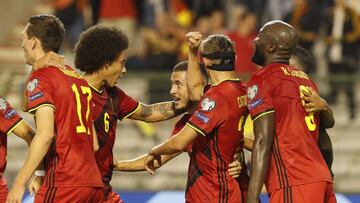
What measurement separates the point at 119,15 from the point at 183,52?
3.53 feet

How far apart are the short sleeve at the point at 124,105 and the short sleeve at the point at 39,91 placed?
0.98 m

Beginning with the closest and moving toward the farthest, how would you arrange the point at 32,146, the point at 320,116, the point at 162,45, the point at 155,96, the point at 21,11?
the point at 32,146
the point at 320,116
the point at 155,96
the point at 162,45
the point at 21,11

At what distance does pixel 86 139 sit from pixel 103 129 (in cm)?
44

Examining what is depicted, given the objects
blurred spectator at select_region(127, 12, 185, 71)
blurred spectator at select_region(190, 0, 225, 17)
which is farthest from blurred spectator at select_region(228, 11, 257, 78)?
blurred spectator at select_region(127, 12, 185, 71)

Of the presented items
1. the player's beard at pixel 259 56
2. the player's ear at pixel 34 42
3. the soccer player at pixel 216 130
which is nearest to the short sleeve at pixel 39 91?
the player's ear at pixel 34 42

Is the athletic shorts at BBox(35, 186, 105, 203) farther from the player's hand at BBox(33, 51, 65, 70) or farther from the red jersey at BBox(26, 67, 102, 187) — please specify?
the player's hand at BBox(33, 51, 65, 70)

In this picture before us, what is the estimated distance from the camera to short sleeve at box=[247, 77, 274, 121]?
603cm

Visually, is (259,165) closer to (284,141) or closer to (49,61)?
(284,141)

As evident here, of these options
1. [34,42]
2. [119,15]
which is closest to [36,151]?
[34,42]

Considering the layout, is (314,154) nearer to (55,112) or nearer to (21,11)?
(55,112)

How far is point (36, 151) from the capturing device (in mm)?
5887

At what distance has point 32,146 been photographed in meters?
5.90

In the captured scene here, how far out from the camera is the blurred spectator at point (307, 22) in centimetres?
1235

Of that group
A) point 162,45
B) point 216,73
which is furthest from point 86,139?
point 162,45
